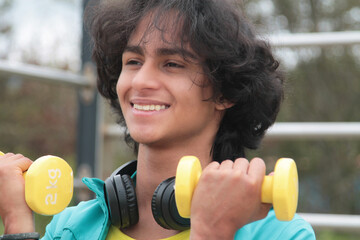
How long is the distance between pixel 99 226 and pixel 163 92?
38 cm

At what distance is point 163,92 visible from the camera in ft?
4.77

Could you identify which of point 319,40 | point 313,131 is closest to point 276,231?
point 313,131

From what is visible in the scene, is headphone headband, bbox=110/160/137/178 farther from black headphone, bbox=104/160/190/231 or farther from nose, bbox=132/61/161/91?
nose, bbox=132/61/161/91

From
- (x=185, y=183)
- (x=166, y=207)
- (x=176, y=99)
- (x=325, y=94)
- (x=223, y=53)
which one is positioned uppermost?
(x=223, y=53)

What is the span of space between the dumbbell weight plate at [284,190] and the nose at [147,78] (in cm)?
43

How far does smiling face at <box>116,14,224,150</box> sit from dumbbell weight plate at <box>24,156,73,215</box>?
220 millimetres

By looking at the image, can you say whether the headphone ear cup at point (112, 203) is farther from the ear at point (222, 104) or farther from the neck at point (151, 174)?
the ear at point (222, 104)

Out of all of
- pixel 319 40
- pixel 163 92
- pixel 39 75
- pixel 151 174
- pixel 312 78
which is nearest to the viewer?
pixel 163 92

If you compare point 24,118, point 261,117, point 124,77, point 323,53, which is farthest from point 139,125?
point 24,118

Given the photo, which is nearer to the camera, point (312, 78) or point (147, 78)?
point (147, 78)

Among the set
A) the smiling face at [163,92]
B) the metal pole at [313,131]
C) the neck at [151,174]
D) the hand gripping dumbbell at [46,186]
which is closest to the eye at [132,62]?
the smiling face at [163,92]

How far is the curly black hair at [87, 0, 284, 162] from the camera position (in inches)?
60.1

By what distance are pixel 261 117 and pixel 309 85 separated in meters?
3.78

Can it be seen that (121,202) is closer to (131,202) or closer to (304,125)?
(131,202)
